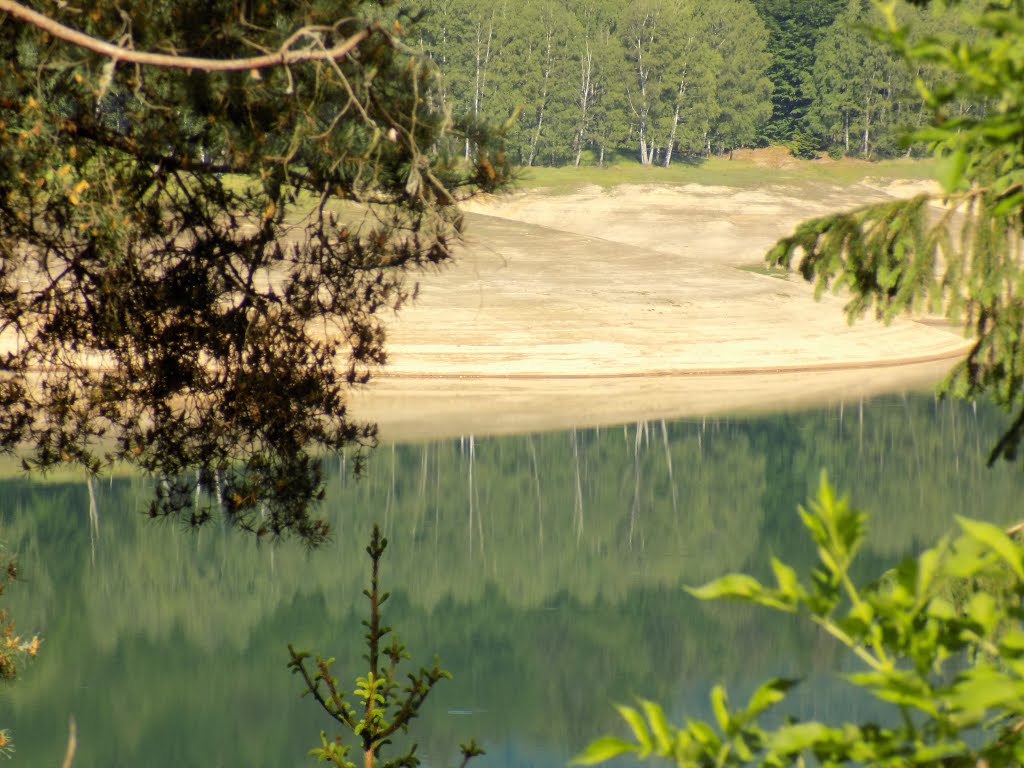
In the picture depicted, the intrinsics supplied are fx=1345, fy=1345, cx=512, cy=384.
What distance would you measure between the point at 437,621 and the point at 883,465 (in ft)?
28.4

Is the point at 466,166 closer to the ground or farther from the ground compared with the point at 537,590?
farther from the ground

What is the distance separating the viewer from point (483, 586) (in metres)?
13.1

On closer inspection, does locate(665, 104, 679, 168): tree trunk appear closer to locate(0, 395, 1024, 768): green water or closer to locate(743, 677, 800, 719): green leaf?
Answer: locate(0, 395, 1024, 768): green water

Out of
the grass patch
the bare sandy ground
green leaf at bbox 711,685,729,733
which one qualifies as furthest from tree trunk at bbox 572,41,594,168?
green leaf at bbox 711,685,729,733

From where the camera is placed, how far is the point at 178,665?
10.7 m

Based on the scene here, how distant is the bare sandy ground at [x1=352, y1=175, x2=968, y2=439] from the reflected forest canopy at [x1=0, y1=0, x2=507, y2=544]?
12562mm

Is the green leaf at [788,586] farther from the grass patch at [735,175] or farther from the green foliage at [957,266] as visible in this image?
the grass patch at [735,175]

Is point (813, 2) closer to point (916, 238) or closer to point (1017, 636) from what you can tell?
point (916, 238)

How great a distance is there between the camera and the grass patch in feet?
142

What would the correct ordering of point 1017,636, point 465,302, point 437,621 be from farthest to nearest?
point 465,302, point 437,621, point 1017,636

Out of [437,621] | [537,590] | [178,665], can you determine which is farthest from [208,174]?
[537,590]

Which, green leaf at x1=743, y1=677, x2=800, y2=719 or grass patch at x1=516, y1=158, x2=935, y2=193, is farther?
grass patch at x1=516, y1=158, x2=935, y2=193

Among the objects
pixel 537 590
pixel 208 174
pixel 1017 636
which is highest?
pixel 208 174


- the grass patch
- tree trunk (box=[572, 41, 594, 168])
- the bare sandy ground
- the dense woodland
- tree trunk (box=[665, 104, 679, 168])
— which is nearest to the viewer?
the bare sandy ground
